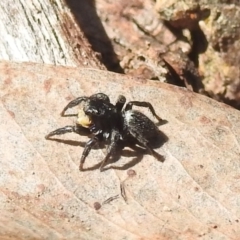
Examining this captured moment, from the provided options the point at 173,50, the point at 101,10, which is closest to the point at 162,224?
the point at 173,50

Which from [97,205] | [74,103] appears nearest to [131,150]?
[74,103]

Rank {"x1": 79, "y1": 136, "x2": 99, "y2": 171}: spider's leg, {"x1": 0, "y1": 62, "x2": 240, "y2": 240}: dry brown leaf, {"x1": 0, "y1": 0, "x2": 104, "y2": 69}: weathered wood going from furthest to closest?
1. {"x1": 0, "y1": 0, "x2": 104, "y2": 69}: weathered wood
2. {"x1": 79, "y1": 136, "x2": 99, "y2": 171}: spider's leg
3. {"x1": 0, "y1": 62, "x2": 240, "y2": 240}: dry brown leaf

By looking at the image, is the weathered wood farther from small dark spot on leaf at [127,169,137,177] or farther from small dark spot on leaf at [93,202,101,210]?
small dark spot on leaf at [93,202,101,210]

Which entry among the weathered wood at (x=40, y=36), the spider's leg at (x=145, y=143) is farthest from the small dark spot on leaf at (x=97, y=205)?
the weathered wood at (x=40, y=36)

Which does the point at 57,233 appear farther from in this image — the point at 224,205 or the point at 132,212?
the point at 224,205

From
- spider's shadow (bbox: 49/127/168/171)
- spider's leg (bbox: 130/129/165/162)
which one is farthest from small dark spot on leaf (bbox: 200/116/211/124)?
spider's leg (bbox: 130/129/165/162)
